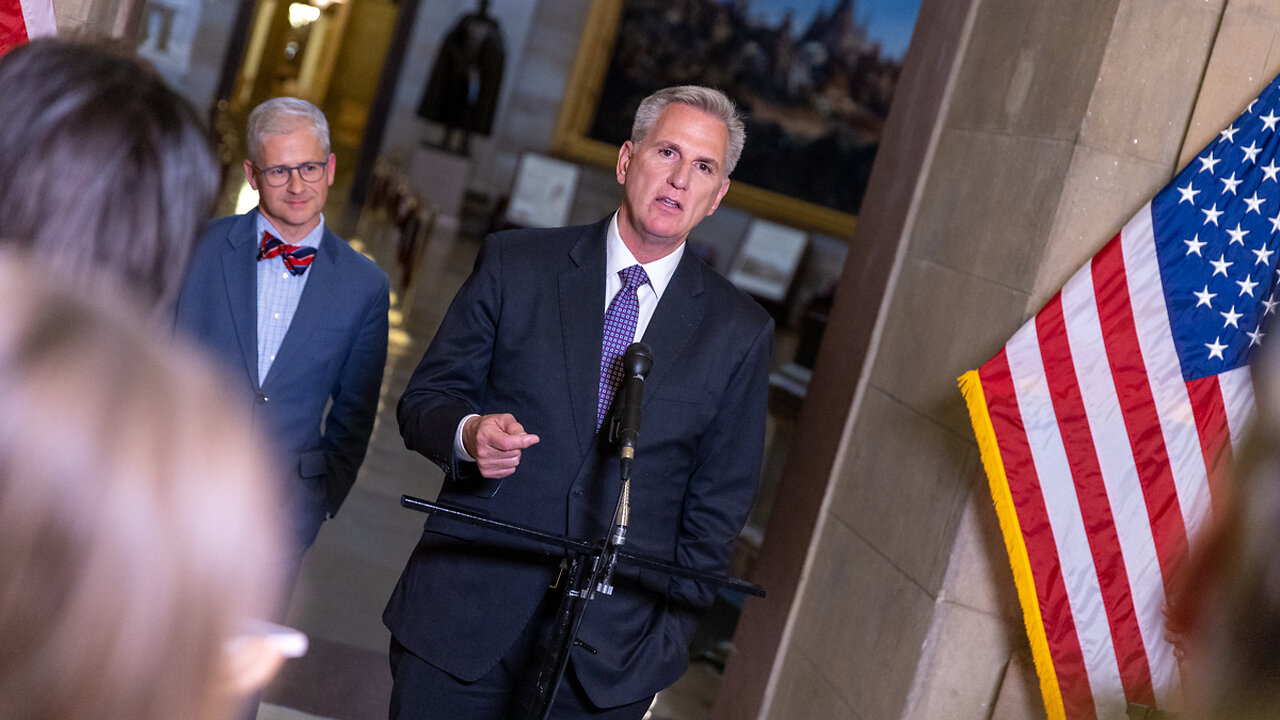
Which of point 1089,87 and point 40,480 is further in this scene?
point 1089,87

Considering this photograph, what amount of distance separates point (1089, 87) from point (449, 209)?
1736cm

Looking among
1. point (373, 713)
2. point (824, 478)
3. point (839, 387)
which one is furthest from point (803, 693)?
point (373, 713)

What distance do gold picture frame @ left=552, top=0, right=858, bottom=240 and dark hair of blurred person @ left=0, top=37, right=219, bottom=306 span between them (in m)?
19.9

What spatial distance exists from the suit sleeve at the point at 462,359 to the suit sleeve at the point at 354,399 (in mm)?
737

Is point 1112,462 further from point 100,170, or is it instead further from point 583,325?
point 100,170

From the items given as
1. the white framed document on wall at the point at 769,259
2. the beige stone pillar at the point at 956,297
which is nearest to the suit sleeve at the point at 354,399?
the beige stone pillar at the point at 956,297

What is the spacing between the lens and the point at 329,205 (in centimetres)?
1916

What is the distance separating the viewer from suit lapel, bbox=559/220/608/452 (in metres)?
2.77

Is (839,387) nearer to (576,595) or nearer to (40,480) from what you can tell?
(576,595)

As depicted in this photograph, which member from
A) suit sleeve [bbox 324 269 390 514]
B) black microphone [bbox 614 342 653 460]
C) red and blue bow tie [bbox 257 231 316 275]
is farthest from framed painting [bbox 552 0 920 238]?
black microphone [bbox 614 342 653 460]

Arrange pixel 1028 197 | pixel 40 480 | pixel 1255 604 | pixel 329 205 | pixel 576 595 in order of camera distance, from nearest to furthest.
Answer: pixel 40 480, pixel 1255 604, pixel 576 595, pixel 1028 197, pixel 329 205

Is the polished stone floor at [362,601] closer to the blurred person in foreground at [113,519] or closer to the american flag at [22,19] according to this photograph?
the american flag at [22,19]

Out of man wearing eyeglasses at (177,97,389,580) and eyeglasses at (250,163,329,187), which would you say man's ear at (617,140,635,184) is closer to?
man wearing eyeglasses at (177,97,389,580)

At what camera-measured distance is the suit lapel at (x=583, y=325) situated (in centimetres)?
277
